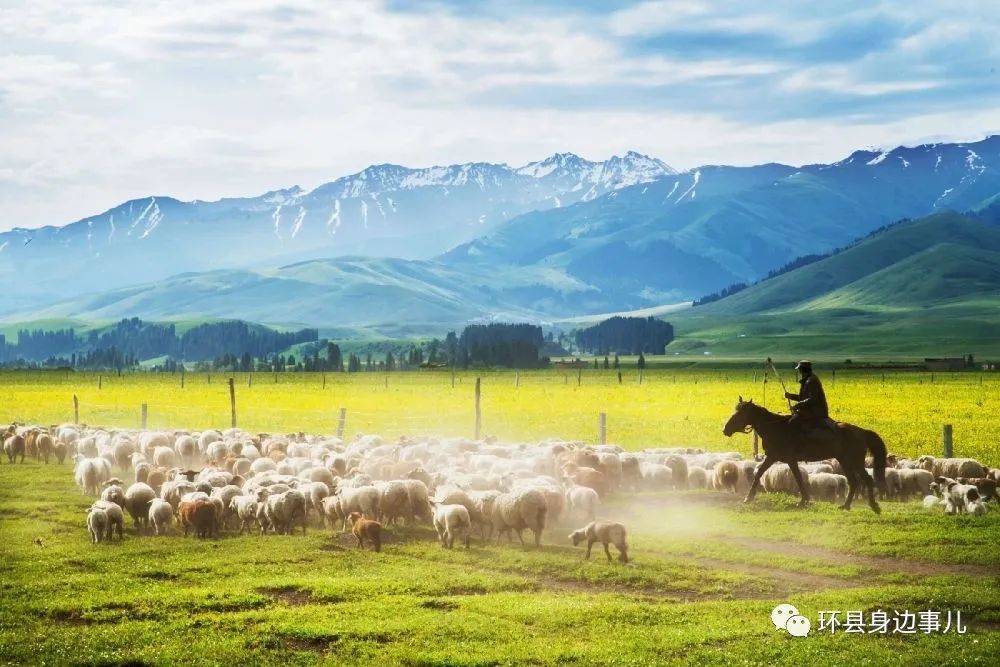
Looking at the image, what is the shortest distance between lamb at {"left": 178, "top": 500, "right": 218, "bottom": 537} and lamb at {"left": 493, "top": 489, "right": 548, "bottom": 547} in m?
7.27

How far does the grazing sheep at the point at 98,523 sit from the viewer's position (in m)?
23.4

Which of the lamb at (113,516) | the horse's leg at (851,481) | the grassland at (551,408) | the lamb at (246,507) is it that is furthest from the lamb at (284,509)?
the grassland at (551,408)

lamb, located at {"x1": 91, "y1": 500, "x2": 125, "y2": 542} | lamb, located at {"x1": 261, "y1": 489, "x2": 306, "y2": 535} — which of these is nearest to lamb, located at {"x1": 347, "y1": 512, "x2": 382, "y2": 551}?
lamb, located at {"x1": 261, "y1": 489, "x2": 306, "y2": 535}

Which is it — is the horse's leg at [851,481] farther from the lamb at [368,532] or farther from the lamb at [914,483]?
the lamb at [368,532]

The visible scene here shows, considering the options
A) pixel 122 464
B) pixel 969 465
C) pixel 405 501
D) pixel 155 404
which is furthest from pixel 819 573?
pixel 155 404

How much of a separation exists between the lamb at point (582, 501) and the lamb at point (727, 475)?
6180mm

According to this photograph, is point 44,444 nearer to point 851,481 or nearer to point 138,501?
point 138,501

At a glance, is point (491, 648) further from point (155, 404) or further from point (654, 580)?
point (155, 404)

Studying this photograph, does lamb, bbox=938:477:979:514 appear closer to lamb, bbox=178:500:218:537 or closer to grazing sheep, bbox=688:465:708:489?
grazing sheep, bbox=688:465:708:489

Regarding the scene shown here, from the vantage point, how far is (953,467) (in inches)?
1183

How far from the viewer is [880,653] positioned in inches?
572

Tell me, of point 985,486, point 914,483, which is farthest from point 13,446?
point 985,486

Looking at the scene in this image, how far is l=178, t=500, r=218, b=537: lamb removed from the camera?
23.9 meters

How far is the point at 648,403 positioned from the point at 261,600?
57010 mm
